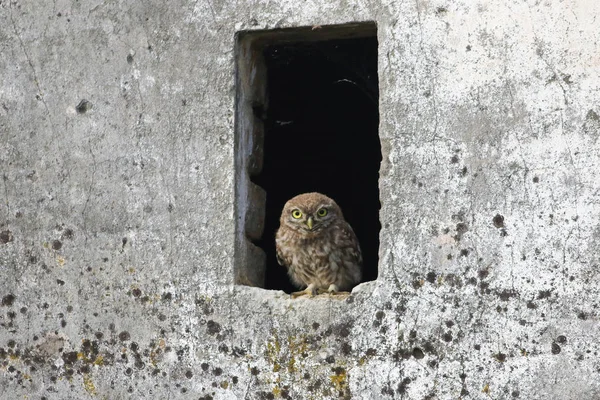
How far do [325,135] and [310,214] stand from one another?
1966 mm

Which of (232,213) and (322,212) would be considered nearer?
(232,213)

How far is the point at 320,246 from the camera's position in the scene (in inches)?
219

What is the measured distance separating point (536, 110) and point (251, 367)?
1740mm

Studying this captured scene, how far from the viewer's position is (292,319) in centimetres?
455

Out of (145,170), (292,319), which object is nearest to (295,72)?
(145,170)

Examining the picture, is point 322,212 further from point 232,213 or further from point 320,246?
point 232,213

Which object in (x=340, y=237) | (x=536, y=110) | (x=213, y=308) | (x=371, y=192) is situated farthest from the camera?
(x=371, y=192)

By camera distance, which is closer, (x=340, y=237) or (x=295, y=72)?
(x=340, y=237)

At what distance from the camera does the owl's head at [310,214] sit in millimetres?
5508

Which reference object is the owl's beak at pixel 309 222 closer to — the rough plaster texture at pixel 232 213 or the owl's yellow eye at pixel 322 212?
the owl's yellow eye at pixel 322 212

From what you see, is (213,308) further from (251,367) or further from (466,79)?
(466,79)

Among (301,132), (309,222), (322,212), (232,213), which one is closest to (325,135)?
(301,132)

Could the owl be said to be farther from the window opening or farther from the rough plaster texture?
the rough plaster texture

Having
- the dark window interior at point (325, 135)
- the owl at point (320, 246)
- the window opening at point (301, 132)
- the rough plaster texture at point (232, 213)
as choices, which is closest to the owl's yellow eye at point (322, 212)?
the owl at point (320, 246)
